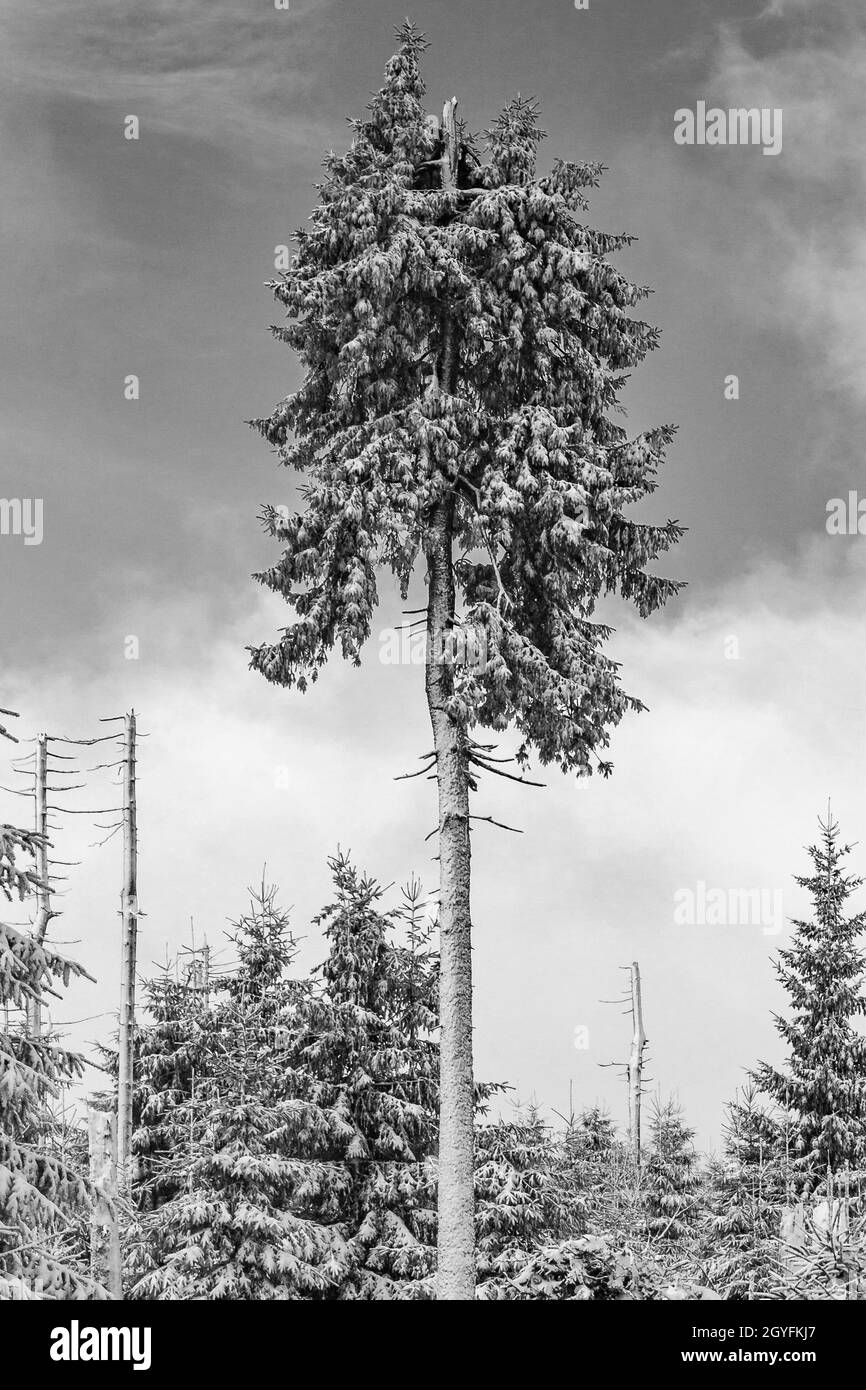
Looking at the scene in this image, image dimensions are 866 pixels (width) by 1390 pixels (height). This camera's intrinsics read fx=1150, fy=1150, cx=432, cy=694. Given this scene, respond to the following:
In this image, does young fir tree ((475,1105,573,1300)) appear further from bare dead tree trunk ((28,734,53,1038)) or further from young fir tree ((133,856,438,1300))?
bare dead tree trunk ((28,734,53,1038))

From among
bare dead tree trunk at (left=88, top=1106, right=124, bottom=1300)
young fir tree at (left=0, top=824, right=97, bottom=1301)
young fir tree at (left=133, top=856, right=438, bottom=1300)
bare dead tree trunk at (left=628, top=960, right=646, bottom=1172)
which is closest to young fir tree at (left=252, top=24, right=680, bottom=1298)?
young fir tree at (left=133, top=856, right=438, bottom=1300)

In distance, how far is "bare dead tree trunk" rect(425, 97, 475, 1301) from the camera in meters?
12.1

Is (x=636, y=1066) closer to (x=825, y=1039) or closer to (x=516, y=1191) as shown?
(x=825, y=1039)

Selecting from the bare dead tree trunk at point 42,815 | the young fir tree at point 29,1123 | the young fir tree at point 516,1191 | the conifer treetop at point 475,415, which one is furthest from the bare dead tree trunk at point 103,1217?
the bare dead tree trunk at point 42,815

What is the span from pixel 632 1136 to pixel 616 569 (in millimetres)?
17328

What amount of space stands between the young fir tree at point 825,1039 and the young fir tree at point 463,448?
9.79 m

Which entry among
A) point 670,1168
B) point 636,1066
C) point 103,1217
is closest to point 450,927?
point 103,1217

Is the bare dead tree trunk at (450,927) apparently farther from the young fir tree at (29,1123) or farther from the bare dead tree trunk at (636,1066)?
the bare dead tree trunk at (636,1066)

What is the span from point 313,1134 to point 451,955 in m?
3.33

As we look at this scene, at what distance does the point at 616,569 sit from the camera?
14148 millimetres

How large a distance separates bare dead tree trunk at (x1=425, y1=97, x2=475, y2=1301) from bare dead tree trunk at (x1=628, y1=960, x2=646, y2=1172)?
14.2 m

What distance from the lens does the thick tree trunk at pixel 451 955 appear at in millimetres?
12078

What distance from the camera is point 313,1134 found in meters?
14.2
